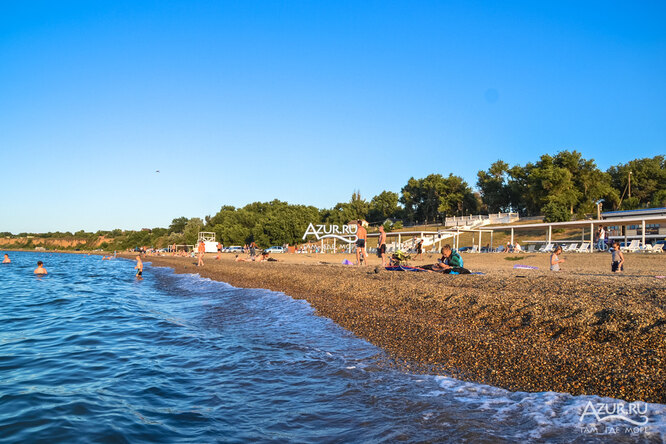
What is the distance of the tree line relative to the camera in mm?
49844

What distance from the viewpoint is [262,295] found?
14766 mm

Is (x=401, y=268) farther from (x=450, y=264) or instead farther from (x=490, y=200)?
(x=490, y=200)

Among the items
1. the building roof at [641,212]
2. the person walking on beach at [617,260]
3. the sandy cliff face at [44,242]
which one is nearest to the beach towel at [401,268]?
the person walking on beach at [617,260]

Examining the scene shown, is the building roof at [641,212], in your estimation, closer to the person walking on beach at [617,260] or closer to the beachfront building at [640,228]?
the beachfront building at [640,228]

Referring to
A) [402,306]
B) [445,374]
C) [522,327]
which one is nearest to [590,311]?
[522,327]

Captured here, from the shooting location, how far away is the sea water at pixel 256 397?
12.3 feet

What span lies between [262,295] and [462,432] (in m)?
11.8

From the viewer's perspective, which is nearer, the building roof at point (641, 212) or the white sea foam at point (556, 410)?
the white sea foam at point (556, 410)

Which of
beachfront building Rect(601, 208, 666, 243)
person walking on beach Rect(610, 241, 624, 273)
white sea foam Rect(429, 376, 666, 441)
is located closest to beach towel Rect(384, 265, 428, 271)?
person walking on beach Rect(610, 241, 624, 273)

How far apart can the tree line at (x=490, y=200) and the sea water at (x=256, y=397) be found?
4487 centimetres

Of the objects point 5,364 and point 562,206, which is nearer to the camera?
point 5,364

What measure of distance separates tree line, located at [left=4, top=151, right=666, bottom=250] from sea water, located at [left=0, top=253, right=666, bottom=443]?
44.9 metres

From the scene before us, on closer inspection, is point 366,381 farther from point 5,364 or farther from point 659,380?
point 5,364

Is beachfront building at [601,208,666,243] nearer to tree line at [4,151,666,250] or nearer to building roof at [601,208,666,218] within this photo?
building roof at [601,208,666,218]
